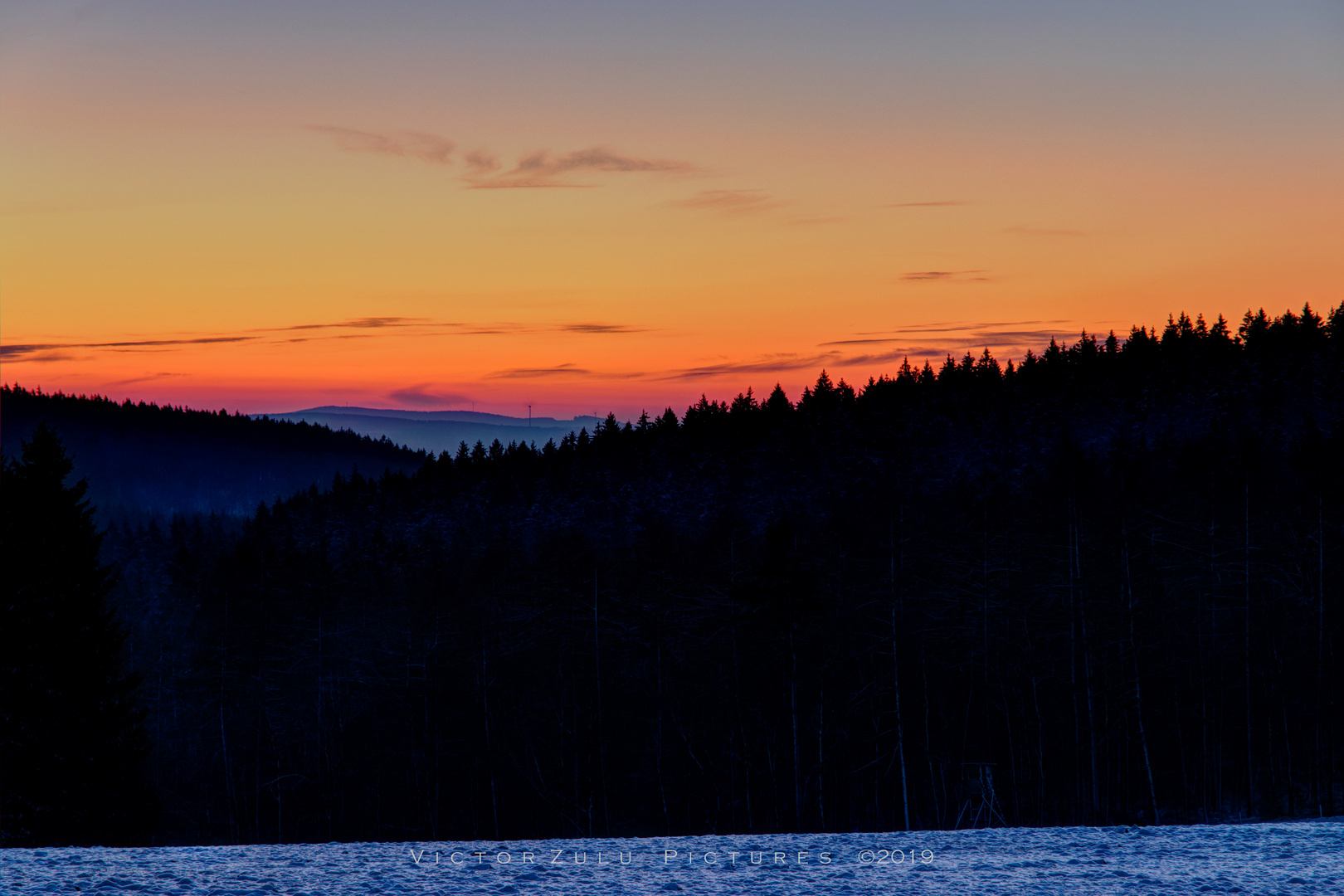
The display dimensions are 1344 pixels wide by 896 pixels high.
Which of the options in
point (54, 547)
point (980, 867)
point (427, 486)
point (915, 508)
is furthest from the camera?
point (427, 486)

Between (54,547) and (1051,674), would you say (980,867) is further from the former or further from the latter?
(1051,674)

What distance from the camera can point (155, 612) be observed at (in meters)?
103

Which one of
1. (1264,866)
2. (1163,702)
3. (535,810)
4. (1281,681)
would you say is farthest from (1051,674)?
(1264,866)

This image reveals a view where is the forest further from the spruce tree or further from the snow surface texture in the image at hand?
the snow surface texture

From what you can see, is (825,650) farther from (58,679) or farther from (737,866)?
(737,866)

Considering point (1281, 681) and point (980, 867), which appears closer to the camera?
point (980, 867)

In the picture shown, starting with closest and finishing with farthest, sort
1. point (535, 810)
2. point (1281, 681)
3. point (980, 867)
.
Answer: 1. point (980, 867)
2. point (1281, 681)
3. point (535, 810)

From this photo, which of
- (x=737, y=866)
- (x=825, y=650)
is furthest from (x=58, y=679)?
(x=825, y=650)

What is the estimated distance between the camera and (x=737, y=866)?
1086 cm

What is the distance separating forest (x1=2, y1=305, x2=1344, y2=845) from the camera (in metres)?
40.7

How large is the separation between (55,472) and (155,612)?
269ft

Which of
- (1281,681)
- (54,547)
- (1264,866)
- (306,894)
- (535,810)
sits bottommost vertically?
(535,810)

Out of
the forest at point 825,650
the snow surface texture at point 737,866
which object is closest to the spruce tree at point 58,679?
the forest at point 825,650

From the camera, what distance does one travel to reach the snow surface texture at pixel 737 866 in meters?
9.77
